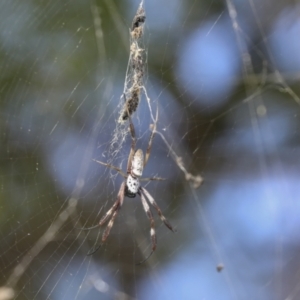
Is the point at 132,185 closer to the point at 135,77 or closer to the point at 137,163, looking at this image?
the point at 137,163

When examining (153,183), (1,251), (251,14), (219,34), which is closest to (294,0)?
(251,14)

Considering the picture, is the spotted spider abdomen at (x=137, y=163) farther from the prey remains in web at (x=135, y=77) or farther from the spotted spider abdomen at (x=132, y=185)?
the prey remains in web at (x=135, y=77)

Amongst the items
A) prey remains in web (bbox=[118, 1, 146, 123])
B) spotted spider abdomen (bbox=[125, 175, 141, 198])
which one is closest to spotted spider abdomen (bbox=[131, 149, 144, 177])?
spotted spider abdomen (bbox=[125, 175, 141, 198])

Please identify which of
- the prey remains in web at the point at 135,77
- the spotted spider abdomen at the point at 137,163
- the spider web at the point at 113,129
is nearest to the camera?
the prey remains in web at the point at 135,77

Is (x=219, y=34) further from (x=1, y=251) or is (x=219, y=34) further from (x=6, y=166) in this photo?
(x=1, y=251)

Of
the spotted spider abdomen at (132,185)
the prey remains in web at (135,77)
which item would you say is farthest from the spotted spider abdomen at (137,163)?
the prey remains in web at (135,77)

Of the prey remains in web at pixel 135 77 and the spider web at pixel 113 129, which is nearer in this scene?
the prey remains in web at pixel 135 77

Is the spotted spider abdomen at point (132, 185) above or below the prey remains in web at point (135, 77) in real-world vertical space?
below
